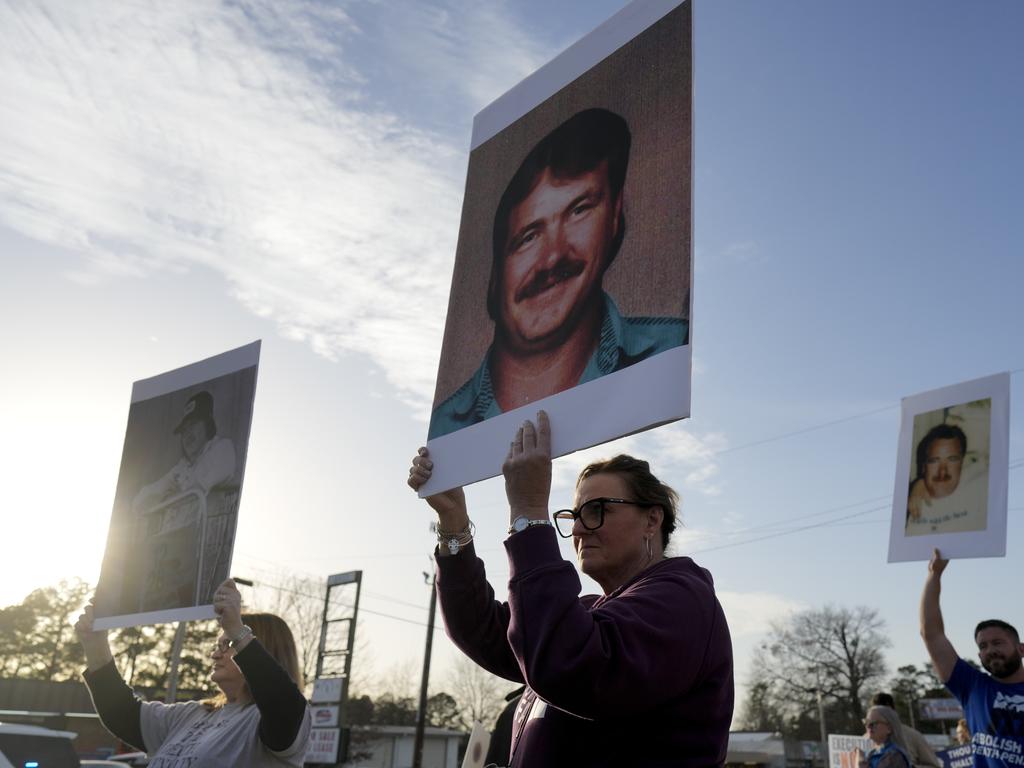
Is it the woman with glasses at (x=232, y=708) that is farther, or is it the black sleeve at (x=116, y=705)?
the black sleeve at (x=116, y=705)

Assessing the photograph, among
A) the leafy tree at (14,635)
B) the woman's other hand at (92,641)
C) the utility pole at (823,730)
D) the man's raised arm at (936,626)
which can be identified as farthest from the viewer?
the utility pole at (823,730)

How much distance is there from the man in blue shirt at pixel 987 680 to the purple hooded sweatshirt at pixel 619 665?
3428mm

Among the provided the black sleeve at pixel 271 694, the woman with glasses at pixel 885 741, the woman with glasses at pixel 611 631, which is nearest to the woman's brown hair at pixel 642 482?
the woman with glasses at pixel 611 631

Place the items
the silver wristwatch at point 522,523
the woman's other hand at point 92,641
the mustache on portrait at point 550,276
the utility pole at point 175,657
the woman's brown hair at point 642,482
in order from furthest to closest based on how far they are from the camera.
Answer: the utility pole at point 175,657
the woman's other hand at point 92,641
the mustache on portrait at point 550,276
the woman's brown hair at point 642,482
the silver wristwatch at point 522,523

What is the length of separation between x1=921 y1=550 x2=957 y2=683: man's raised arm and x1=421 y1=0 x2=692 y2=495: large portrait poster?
3.53 meters

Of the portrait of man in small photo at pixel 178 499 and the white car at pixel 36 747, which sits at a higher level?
the portrait of man in small photo at pixel 178 499

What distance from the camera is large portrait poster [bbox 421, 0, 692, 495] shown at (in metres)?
2.20

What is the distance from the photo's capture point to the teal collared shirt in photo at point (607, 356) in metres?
2.14

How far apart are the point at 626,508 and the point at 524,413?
38cm

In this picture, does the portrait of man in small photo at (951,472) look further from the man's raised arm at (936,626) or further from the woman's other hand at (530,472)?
the woman's other hand at (530,472)

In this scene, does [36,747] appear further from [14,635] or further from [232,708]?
[14,635]

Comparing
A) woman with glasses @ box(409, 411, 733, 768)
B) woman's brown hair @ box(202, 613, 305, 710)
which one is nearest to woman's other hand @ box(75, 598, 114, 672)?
woman's brown hair @ box(202, 613, 305, 710)

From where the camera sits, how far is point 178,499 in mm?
4387

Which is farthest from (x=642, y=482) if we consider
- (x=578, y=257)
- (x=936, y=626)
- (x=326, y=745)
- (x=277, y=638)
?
(x=326, y=745)
